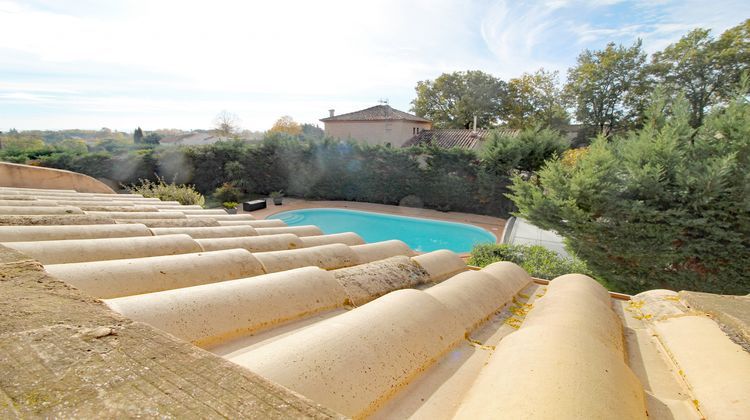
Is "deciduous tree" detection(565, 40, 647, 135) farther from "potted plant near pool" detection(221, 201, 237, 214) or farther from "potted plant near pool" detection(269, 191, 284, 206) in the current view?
"potted plant near pool" detection(221, 201, 237, 214)

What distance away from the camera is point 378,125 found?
34.8 metres

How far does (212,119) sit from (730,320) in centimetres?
7770

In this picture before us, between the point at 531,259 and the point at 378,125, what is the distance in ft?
88.3

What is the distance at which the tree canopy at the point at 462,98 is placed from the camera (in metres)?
41.7

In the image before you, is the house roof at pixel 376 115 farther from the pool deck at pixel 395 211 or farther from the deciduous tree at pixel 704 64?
the deciduous tree at pixel 704 64

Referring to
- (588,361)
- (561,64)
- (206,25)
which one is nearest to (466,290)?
(588,361)

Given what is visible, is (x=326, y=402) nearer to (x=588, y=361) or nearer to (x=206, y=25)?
(x=588, y=361)

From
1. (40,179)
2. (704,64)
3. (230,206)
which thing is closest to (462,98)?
(704,64)

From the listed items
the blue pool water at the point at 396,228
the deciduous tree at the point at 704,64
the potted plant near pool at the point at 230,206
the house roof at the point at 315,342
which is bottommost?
the blue pool water at the point at 396,228

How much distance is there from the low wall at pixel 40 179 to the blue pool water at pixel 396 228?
1067 cm

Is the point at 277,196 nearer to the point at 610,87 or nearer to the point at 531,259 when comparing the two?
the point at 531,259

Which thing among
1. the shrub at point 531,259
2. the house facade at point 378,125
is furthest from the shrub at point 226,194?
the shrub at point 531,259

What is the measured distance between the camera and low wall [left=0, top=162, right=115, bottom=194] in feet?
23.1

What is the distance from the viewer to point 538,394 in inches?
51.4
